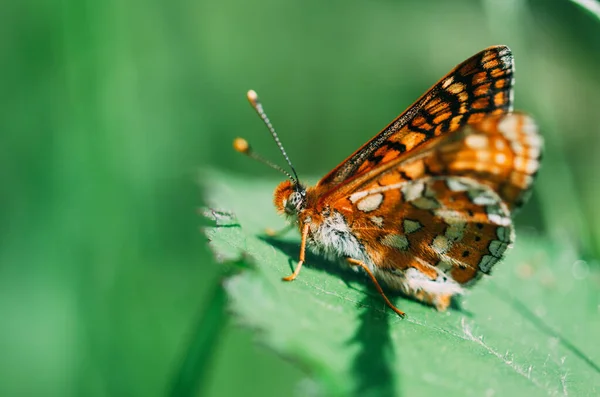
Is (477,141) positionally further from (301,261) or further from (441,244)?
(301,261)

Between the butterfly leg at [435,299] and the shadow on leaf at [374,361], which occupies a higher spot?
the shadow on leaf at [374,361]

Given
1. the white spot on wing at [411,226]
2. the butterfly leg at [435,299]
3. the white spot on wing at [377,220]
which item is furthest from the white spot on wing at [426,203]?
the butterfly leg at [435,299]

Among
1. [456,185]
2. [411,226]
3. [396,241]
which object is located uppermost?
[456,185]

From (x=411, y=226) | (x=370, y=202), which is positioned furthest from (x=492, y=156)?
(x=370, y=202)

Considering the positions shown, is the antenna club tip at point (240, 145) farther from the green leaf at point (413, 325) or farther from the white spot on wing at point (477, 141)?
the white spot on wing at point (477, 141)

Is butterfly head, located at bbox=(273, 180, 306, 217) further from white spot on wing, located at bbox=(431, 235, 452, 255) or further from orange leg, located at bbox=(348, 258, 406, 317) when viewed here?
white spot on wing, located at bbox=(431, 235, 452, 255)

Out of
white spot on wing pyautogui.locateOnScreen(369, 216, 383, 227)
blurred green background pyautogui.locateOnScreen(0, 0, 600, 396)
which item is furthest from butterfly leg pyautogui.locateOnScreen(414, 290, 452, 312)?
blurred green background pyautogui.locateOnScreen(0, 0, 600, 396)

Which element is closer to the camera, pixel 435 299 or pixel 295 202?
pixel 435 299
